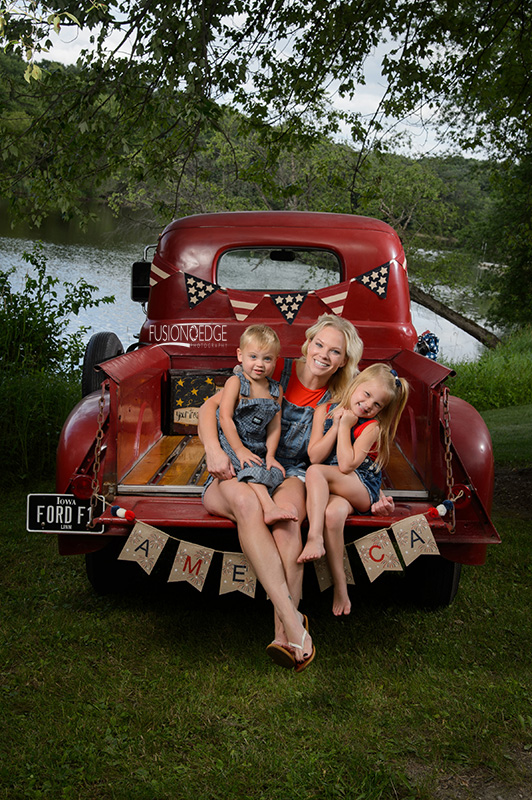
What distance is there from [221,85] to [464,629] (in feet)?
16.4

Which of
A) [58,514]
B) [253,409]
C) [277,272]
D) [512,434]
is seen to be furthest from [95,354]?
[277,272]

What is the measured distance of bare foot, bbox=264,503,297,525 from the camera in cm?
267

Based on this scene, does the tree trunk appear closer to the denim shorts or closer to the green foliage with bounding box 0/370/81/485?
the green foliage with bounding box 0/370/81/485

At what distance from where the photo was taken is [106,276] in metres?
17.5

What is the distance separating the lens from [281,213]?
458 centimetres

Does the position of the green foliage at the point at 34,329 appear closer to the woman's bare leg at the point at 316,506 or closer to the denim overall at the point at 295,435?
the denim overall at the point at 295,435

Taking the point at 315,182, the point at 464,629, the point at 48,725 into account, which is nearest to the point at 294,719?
the point at 48,725

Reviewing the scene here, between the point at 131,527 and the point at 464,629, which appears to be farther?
the point at 464,629

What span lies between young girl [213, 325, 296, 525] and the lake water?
11.1m

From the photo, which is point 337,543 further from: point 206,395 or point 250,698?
point 206,395

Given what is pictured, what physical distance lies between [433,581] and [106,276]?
50.2 feet

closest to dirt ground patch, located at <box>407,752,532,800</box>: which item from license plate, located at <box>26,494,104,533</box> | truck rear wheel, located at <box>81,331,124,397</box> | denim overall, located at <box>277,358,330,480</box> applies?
denim overall, located at <box>277,358,330,480</box>

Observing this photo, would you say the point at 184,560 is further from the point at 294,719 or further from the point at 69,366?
the point at 69,366

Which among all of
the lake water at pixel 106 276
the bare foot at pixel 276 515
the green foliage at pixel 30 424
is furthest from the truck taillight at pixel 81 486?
the lake water at pixel 106 276
